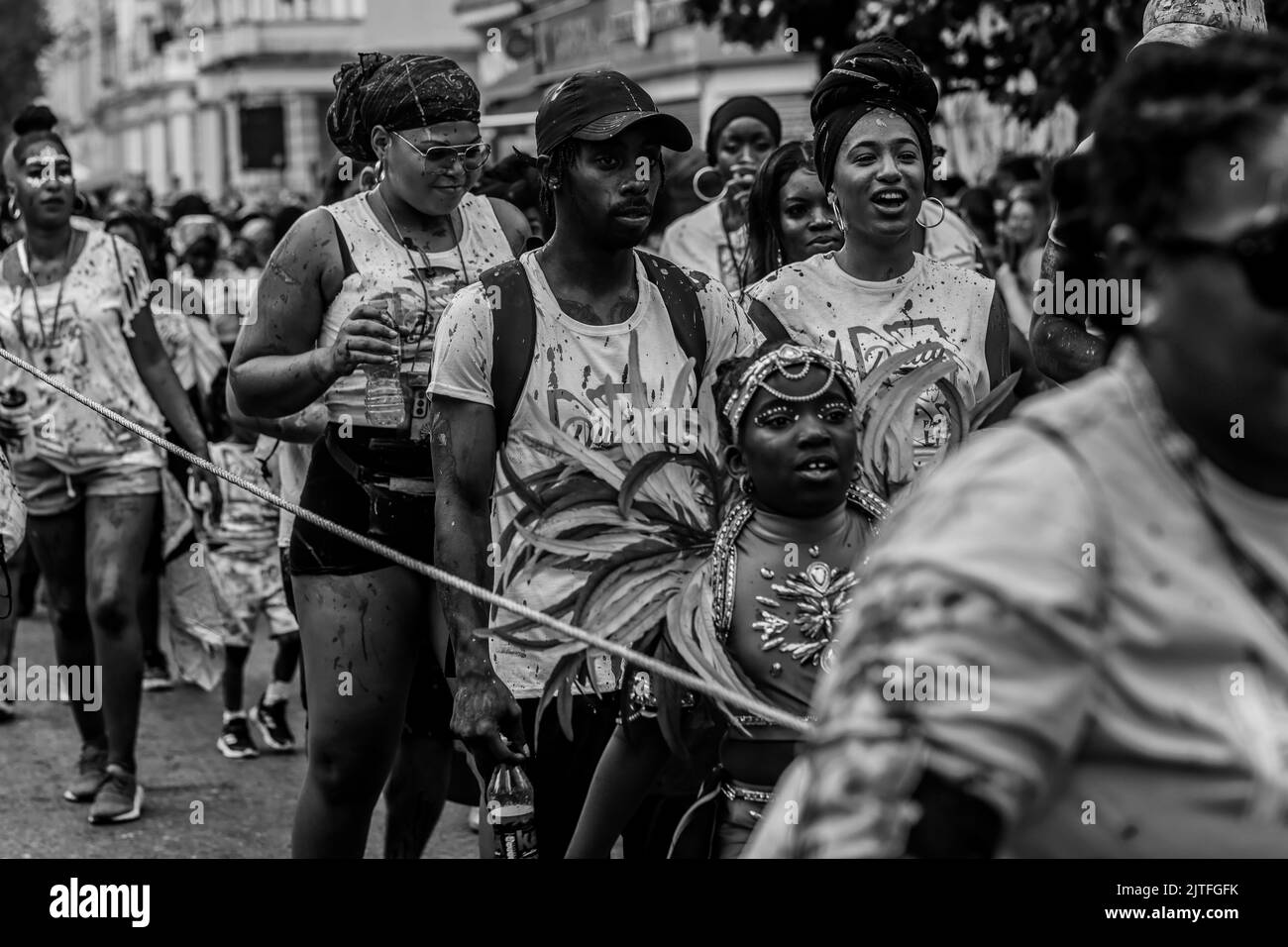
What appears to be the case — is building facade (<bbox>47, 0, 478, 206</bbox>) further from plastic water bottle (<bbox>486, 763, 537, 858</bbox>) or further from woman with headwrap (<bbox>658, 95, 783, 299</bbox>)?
plastic water bottle (<bbox>486, 763, 537, 858</bbox>)

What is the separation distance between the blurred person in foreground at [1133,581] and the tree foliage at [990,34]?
22.7 ft

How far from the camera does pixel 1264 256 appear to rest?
6.19 feet

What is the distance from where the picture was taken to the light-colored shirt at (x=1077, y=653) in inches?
73.9

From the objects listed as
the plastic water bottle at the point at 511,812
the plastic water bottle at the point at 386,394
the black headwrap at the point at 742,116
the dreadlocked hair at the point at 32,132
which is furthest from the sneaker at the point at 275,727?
the plastic water bottle at the point at 511,812

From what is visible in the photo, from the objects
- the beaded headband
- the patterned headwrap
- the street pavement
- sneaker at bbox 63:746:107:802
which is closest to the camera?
the beaded headband

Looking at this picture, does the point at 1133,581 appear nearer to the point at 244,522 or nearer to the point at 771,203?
the point at 771,203

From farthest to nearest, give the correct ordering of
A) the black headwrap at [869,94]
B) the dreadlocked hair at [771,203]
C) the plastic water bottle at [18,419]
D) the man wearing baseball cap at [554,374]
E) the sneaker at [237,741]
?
1. the sneaker at [237,741]
2. the plastic water bottle at [18,419]
3. the dreadlocked hair at [771,203]
4. the black headwrap at [869,94]
5. the man wearing baseball cap at [554,374]

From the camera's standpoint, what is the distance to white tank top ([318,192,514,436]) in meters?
5.06

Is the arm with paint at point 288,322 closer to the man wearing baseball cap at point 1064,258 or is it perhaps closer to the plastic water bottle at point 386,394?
the plastic water bottle at point 386,394

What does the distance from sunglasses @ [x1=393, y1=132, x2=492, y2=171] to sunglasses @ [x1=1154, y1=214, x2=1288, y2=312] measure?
137 inches

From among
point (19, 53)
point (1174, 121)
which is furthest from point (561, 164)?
point (19, 53)

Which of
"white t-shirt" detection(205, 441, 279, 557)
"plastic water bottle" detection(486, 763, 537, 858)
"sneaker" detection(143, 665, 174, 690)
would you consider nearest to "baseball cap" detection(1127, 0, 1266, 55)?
"plastic water bottle" detection(486, 763, 537, 858)

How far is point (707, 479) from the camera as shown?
4.38 meters
